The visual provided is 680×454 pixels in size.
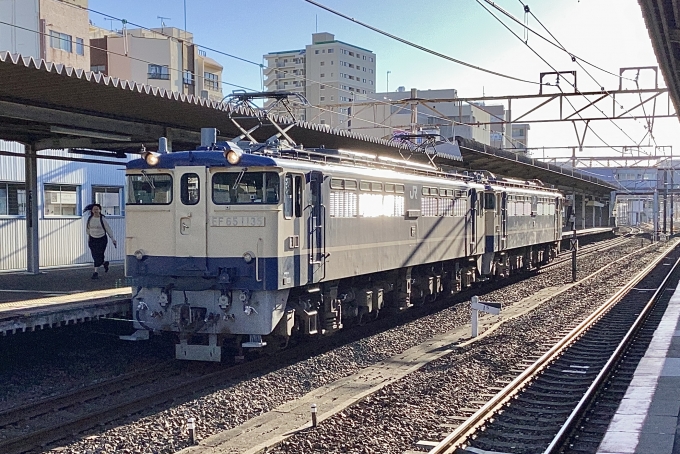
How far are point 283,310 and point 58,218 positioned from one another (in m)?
13.4

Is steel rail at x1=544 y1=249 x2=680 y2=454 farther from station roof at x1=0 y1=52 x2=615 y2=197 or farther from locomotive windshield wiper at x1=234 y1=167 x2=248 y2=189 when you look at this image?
station roof at x1=0 y1=52 x2=615 y2=197

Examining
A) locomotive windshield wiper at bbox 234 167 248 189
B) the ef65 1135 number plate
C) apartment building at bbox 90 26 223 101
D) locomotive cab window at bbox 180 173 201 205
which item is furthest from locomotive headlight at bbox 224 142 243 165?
apartment building at bbox 90 26 223 101

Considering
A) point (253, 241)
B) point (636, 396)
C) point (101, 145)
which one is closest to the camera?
point (636, 396)

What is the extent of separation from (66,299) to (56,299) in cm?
17

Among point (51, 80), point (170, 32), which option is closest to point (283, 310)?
point (51, 80)

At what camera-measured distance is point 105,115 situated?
14.8 metres

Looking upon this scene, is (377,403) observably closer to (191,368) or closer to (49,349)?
(191,368)

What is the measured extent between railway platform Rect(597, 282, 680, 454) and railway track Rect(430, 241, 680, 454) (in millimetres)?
262

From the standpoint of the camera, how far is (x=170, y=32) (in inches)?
2608

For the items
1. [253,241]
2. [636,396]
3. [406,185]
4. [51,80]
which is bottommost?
[636,396]

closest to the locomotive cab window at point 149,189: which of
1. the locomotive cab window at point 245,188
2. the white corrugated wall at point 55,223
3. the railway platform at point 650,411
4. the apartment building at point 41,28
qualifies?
the locomotive cab window at point 245,188

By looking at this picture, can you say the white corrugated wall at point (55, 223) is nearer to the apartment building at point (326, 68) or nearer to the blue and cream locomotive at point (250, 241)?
the blue and cream locomotive at point (250, 241)

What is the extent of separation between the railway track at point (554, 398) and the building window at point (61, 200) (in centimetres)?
1583

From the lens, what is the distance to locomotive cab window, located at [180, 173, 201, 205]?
12.0 meters
